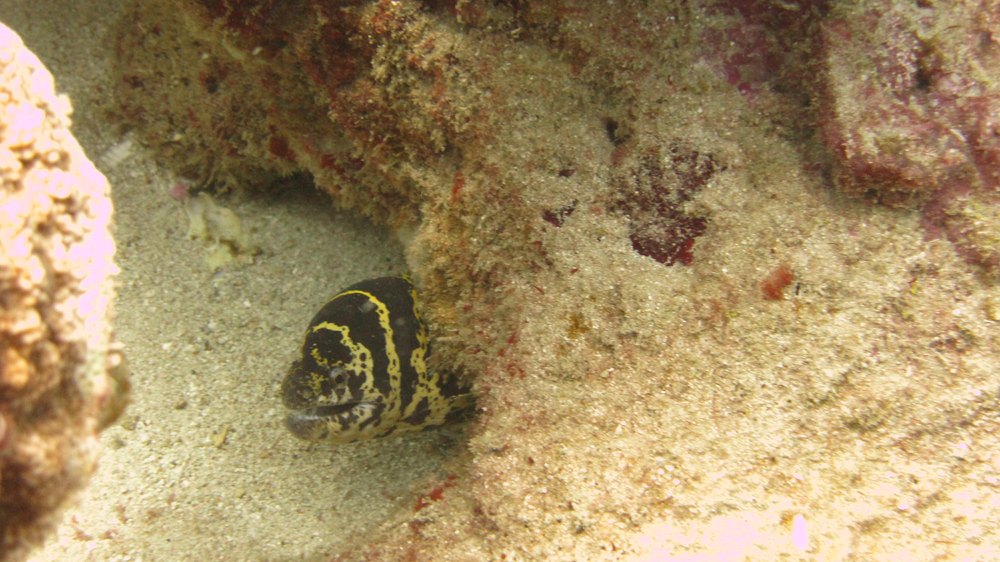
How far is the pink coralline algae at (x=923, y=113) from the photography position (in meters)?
2.14

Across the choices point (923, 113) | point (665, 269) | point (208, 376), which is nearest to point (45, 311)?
point (665, 269)

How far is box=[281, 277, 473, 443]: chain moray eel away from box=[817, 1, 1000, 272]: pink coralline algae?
233cm

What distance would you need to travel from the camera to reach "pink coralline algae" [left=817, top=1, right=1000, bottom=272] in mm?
2141

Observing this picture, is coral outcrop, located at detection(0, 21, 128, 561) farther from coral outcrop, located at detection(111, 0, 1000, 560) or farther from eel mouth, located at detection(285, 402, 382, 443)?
eel mouth, located at detection(285, 402, 382, 443)

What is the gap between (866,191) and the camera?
2.23 m

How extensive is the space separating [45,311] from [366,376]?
2437 millimetres

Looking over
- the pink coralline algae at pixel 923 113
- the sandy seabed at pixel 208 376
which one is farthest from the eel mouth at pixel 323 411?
the pink coralline algae at pixel 923 113

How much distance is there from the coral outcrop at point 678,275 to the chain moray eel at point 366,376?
972mm

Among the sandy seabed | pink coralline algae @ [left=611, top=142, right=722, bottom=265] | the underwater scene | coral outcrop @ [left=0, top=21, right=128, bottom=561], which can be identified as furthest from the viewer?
the sandy seabed

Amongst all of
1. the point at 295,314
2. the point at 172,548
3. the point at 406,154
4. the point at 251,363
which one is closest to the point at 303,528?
the point at 172,548

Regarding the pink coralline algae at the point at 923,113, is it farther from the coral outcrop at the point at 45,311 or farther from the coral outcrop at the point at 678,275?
the coral outcrop at the point at 45,311

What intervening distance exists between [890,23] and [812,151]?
1.76 ft

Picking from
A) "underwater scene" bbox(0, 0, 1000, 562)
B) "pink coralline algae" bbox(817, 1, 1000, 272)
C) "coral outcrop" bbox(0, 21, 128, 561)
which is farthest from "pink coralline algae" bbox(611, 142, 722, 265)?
"coral outcrop" bbox(0, 21, 128, 561)

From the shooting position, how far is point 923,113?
217 cm
